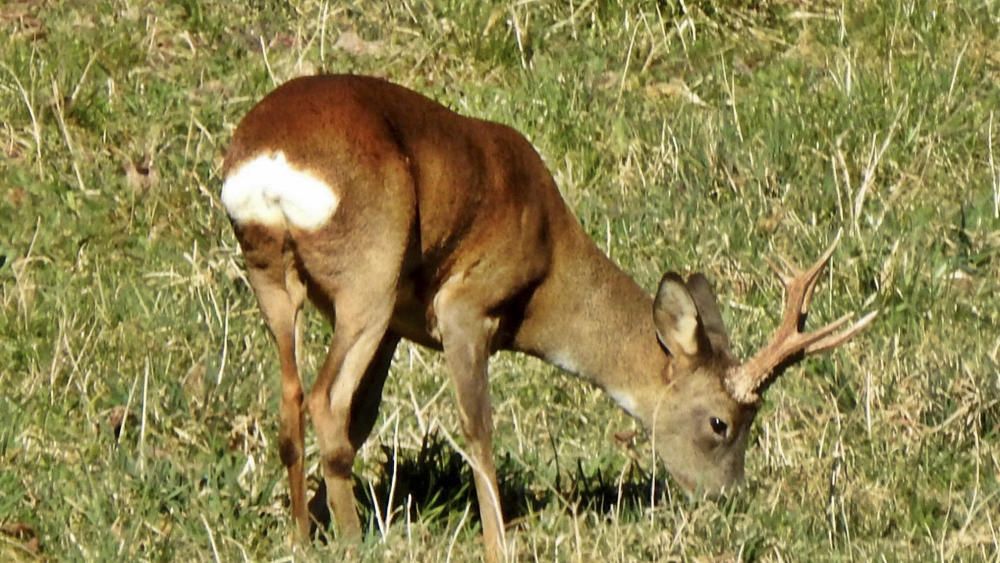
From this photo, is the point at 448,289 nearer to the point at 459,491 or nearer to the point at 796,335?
the point at 459,491

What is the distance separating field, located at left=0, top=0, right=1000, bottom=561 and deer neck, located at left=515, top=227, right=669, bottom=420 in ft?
0.98

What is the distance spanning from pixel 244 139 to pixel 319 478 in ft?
4.27

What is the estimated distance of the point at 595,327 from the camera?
748cm

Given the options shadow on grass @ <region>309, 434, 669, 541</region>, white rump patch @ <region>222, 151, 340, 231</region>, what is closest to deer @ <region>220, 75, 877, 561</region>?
white rump patch @ <region>222, 151, 340, 231</region>

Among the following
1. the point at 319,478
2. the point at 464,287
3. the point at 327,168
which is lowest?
the point at 319,478

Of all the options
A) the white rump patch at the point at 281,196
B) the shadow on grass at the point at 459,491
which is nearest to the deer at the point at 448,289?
the white rump patch at the point at 281,196

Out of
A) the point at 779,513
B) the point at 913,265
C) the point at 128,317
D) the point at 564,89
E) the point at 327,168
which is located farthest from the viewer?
the point at 564,89

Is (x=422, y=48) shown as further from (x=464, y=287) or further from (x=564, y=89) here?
(x=464, y=287)

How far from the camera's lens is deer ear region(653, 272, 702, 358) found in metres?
7.42

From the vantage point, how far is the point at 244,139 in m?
6.40

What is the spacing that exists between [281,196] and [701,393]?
75.5 inches

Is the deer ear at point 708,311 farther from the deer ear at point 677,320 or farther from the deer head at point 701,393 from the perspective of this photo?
the deer ear at point 677,320

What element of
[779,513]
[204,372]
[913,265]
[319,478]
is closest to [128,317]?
[204,372]

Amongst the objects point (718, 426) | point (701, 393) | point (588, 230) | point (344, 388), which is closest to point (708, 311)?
point (701, 393)
